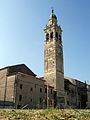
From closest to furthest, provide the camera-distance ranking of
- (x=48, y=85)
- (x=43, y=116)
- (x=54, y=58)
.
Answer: (x=43, y=116), (x=48, y=85), (x=54, y=58)

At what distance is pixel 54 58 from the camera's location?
53.0 m

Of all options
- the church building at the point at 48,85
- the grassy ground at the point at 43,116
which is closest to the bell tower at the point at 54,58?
the church building at the point at 48,85

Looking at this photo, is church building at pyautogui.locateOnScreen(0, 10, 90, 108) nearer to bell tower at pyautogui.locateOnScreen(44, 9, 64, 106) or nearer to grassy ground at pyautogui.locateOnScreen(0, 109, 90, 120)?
bell tower at pyautogui.locateOnScreen(44, 9, 64, 106)

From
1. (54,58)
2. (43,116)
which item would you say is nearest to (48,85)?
(54,58)

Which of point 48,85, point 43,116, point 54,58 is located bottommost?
point 43,116

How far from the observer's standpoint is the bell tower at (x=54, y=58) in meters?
51.5

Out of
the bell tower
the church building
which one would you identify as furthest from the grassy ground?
the bell tower

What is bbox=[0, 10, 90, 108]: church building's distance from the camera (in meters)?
40.7

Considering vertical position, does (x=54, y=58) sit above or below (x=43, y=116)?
above

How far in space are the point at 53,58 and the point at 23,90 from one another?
15065 millimetres

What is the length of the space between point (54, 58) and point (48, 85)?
7.34 m

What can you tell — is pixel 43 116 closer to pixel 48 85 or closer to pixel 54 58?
pixel 48 85

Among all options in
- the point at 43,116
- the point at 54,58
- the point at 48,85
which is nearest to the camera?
the point at 43,116

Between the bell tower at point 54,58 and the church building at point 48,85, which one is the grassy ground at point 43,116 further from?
the bell tower at point 54,58
